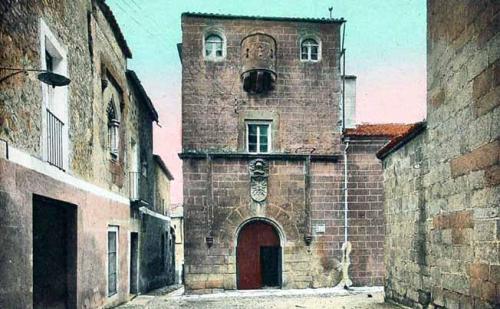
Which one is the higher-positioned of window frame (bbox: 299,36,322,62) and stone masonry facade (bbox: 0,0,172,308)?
window frame (bbox: 299,36,322,62)

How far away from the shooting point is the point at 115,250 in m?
12.5

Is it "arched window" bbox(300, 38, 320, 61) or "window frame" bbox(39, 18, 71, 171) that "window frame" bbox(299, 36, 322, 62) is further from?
"window frame" bbox(39, 18, 71, 171)

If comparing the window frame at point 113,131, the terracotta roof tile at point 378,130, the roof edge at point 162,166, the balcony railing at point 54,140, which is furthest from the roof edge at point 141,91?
the terracotta roof tile at point 378,130

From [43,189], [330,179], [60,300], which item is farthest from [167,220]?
[43,189]

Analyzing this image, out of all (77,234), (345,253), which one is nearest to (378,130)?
(345,253)

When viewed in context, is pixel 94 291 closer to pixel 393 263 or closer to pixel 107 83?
pixel 107 83

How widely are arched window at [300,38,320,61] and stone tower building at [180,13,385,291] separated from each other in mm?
35

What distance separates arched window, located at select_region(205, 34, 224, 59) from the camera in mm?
17328

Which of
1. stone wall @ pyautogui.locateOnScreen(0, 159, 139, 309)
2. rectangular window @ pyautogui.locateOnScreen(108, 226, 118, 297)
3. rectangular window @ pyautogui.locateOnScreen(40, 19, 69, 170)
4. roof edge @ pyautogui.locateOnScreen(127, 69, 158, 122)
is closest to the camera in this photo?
stone wall @ pyautogui.locateOnScreen(0, 159, 139, 309)

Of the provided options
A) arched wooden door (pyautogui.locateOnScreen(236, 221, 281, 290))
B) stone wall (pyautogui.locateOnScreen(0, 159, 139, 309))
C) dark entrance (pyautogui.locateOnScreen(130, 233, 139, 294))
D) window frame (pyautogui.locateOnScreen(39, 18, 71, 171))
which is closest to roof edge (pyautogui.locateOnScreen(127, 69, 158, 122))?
stone wall (pyautogui.locateOnScreen(0, 159, 139, 309))

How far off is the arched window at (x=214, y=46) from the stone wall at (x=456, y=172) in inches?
339

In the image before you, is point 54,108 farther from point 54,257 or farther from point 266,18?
point 266,18

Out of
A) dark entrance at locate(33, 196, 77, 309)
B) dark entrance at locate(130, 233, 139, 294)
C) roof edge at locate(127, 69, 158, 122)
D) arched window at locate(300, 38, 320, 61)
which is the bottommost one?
dark entrance at locate(130, 233, 139, 294)

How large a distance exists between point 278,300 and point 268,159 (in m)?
5.11
